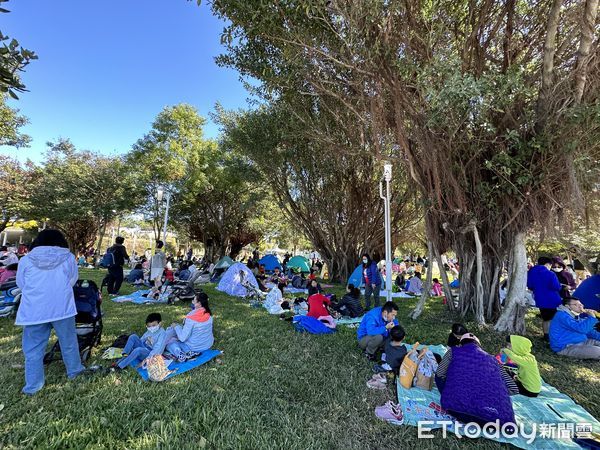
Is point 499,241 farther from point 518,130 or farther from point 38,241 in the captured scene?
point 38,241

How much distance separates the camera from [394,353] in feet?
13.5

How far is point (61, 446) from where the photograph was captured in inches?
92.6

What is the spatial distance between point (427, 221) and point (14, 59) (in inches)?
300

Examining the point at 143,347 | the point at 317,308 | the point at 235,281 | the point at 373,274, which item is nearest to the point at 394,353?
the point at 317,308

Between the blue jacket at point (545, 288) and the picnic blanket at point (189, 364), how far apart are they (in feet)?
20.7

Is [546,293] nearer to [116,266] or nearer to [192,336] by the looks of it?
[192,336]

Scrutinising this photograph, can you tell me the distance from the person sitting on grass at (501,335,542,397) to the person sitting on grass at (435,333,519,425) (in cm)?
92

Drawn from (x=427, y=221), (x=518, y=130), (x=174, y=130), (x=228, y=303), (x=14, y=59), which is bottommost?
(x=228, y=303)

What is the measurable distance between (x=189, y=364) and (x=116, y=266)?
615cm

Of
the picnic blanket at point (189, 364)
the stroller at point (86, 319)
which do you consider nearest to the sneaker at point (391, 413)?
Result: the picnic blanket at point (189, 364)

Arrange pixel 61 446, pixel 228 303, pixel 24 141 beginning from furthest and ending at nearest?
pixel 24 141 < pixel 228 303 < pixel 61 446

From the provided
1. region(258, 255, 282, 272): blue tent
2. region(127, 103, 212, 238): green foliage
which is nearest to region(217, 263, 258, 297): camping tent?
region(258, 255, 282, 272): blue tent

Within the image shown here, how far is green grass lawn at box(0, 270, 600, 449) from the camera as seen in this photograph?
2.51 meters

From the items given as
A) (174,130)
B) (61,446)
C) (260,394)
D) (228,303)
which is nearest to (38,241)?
(61,446)
